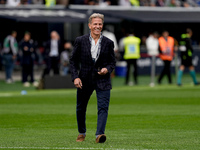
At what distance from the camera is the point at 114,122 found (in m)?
11.9

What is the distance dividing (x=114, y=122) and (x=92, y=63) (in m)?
3.47

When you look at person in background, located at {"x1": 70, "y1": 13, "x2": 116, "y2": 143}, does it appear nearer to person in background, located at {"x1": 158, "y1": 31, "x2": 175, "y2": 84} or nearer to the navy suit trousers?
the navy suit trousers

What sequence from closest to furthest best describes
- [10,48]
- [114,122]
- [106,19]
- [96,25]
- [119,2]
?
1. [96,25]
2. [114,122]
3. [10,48]
4. [106,19]
5. [119,2]

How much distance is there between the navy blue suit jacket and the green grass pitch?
2.89 feet

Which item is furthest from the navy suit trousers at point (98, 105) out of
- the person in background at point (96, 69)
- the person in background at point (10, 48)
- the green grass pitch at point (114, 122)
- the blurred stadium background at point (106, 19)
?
the blurred stadium background at point (106, 19)

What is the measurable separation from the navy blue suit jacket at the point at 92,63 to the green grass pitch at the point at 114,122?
2.89 feet

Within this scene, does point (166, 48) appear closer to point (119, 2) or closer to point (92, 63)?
point (119, 2)

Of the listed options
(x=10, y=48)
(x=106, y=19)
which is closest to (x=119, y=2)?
(x=106, y=19)

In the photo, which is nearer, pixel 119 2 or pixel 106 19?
pixel 106 19

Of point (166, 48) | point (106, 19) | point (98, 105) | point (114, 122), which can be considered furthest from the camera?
point (106, 19)

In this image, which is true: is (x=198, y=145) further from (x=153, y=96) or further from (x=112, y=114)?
(x=153, y=96)

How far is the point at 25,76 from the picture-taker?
2541 centimetres

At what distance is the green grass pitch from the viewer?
871cm

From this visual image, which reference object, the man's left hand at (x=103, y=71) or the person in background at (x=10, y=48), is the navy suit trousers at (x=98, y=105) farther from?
→ the person in background at (x=10, y=48)
